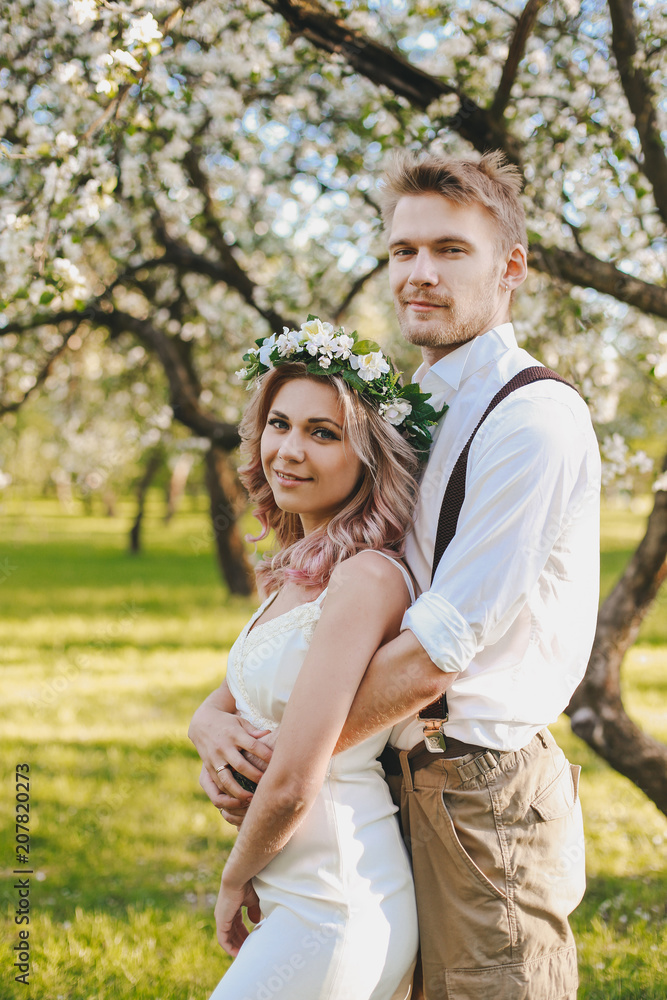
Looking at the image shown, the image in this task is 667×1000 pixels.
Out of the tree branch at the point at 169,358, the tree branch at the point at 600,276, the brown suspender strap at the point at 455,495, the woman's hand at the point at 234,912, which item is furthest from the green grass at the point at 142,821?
the tree branch at the point at 600,276

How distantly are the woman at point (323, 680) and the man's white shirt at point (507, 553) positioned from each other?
0.13m

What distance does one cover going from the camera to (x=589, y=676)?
415cm

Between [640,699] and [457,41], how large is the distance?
20.1 feet

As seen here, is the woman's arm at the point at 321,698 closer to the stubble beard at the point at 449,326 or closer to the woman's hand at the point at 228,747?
the woman's hand at the point at 228,747

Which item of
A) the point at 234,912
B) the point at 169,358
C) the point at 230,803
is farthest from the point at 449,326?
the point at 169,358

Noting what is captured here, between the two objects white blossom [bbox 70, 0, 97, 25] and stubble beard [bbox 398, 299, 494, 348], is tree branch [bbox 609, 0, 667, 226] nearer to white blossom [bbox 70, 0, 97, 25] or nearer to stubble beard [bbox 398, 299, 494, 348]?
stubble beard [bbox 398, 299, 494, 348]

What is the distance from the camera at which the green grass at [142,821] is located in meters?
3.62

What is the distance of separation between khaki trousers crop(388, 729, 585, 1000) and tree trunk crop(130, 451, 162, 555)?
14.9 m

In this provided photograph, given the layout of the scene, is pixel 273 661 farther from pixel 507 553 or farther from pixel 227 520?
pixel 227 520

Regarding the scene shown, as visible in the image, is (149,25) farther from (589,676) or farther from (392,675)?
Answer: (589,676)

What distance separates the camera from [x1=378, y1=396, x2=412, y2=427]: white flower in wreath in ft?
7.16

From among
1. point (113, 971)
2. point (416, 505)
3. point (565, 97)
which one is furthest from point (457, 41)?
point (113, 971)

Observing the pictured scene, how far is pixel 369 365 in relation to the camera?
7.07ft

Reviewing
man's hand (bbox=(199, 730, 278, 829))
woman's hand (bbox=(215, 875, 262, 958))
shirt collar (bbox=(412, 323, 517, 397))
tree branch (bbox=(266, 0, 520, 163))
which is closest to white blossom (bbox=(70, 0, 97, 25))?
tree branch (bbox=(266, 0, 520, 163))
